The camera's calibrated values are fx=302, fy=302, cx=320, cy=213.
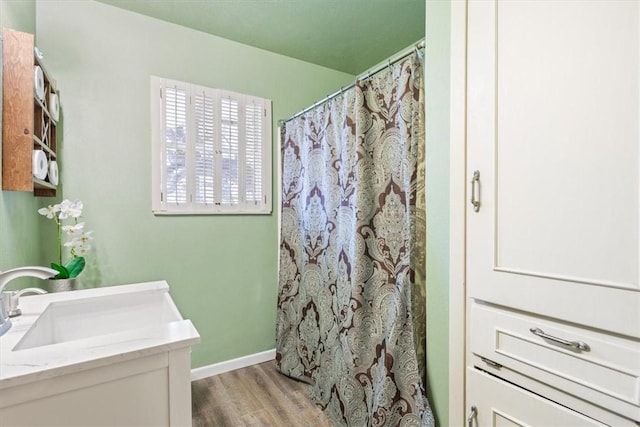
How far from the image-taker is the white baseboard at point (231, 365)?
216 centimetres

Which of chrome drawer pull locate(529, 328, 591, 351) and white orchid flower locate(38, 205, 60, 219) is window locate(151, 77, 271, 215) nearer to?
white orchid flower locate(38, 205, 60, 219)

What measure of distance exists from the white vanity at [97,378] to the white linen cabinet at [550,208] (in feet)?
3.21

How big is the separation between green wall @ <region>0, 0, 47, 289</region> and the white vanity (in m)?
0.37

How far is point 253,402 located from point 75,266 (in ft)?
4.31

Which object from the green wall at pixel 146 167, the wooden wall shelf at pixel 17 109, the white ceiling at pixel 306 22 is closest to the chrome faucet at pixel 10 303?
the wooden wall shelf at pixel 17 109

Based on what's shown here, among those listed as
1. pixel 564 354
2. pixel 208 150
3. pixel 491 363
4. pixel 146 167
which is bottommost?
pixel 491 363

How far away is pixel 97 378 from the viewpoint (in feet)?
2.65

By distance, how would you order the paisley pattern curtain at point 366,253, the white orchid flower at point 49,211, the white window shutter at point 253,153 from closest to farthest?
1. the paisley pattern curtain at point 366,253
2. the white orchid flower at point 49,211
3. the white window shutter at point 253,153

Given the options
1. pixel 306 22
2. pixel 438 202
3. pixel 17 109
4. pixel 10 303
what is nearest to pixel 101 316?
pixel 10 303

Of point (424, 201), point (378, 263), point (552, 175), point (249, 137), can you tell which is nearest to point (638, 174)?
point (552, 175)

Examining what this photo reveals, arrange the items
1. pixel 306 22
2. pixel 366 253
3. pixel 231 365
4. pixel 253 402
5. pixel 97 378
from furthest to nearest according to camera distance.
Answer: pixel 231 365 < pixel 306 22 < pixel 253 402 < pixel 366 253 < pixel 97 378

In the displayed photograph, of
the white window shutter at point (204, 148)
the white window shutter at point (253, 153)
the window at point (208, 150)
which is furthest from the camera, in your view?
the white window shutter at point (253, 153)

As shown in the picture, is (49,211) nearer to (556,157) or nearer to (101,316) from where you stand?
(101,316)

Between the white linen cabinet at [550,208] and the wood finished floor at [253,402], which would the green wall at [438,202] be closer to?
the white linen cabinet at [550,208]
